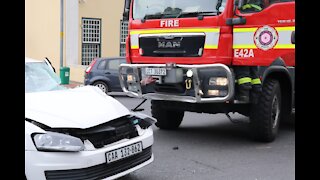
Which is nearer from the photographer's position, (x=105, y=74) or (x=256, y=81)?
(x=256, y=81)

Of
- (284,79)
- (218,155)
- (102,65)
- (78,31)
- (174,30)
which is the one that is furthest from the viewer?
(78,31)

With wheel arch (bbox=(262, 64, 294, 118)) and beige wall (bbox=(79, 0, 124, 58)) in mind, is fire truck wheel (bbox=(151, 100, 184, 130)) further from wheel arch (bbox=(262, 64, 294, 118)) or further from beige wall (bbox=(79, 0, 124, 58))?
beige wall (bbox=(79, 0, 124, 58))

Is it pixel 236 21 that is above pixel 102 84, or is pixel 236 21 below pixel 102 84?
above

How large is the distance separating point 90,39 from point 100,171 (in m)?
17.6

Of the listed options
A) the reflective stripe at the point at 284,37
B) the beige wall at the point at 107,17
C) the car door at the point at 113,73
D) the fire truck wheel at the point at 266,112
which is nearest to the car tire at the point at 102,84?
the car door at the point at 113,73

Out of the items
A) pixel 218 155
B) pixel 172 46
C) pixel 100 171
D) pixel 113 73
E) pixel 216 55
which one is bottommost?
pixel 218 155

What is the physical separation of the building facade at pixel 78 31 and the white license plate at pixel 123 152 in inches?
613

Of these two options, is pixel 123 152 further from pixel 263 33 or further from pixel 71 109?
pixel 263 33

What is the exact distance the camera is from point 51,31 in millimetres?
21281

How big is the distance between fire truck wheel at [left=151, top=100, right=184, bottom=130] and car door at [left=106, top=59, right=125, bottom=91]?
696 cm

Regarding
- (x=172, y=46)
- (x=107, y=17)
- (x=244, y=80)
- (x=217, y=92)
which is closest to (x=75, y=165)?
(x=217, y=92)

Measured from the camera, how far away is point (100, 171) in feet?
13.3

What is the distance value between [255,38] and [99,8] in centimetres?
1544
